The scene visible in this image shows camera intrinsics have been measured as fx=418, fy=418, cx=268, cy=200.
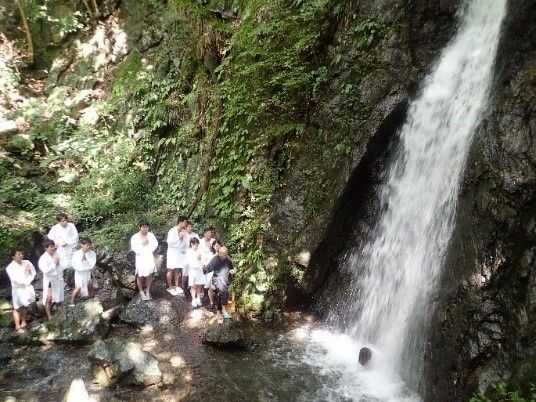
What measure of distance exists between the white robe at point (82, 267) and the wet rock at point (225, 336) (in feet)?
11.0

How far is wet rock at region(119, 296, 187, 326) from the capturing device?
900 centimetres

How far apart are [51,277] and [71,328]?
4.63ft

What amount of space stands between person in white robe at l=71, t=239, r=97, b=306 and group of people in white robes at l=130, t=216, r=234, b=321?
97 centimetres

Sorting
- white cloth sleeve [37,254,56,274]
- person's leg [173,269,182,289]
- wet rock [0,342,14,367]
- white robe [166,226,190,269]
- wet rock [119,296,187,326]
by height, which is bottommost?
wet rock [0,342,14,367]

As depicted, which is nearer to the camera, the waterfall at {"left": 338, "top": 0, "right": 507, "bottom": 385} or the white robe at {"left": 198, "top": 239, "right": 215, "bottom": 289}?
the waterfall at {"left": 338, "top": 0, "right": 507, "bottom": 385}

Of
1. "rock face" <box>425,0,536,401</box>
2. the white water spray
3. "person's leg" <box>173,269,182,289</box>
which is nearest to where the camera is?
"rock face" <box>425,0,536,401</box>

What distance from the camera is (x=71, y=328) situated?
27.7 ft

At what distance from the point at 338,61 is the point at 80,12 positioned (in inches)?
502

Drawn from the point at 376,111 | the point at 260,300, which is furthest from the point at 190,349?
the point at 376,111

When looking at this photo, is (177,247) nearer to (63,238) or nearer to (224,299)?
(224,299)

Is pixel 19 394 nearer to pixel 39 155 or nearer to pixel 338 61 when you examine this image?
pixel 338 61

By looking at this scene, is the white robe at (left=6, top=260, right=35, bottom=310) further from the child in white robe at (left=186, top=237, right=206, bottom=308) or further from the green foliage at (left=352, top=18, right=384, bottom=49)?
the green foliage at (left=352, top=18, right=384, bottom=49)

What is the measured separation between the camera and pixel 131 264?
428 inches

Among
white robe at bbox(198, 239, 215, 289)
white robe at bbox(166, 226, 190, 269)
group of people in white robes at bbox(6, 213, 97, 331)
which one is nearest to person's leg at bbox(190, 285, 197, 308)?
white robe at bbox(198, 239, 215, 289)
